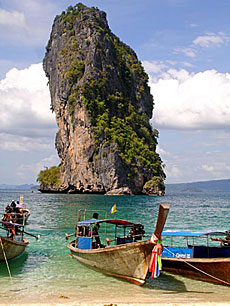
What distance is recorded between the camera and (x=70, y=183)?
91438mm

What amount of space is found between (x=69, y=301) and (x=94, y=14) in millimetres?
102724

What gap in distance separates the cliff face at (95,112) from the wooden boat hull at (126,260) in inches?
2801

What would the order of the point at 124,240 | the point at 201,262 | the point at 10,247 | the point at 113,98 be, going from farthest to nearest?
the point at 113,98 < the point at 124,240 < the point at 10,247 < the point at 201,262

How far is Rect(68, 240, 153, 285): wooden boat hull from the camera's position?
11680 millimetres

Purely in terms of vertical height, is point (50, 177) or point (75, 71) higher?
point (75, 71)

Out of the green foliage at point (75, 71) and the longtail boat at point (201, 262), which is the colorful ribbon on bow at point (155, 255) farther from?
the green foliage at point (75, 71)

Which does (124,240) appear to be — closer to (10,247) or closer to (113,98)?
(10,247)

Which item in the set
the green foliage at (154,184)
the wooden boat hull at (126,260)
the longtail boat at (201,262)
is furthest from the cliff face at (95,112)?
the wooden boat hull at (126,260)

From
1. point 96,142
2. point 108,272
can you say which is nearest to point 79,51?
point 96,142

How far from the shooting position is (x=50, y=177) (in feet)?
329

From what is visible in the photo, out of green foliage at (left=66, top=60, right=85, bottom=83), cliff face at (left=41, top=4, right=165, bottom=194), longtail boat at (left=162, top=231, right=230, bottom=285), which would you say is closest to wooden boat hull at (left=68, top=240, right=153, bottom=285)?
longtail boat at (left=162, top=231, right=230, bottom=285)

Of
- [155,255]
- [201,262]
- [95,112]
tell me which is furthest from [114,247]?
[95,112]

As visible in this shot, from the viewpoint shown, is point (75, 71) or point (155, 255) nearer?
point (155, 255)

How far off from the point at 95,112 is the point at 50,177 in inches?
867
